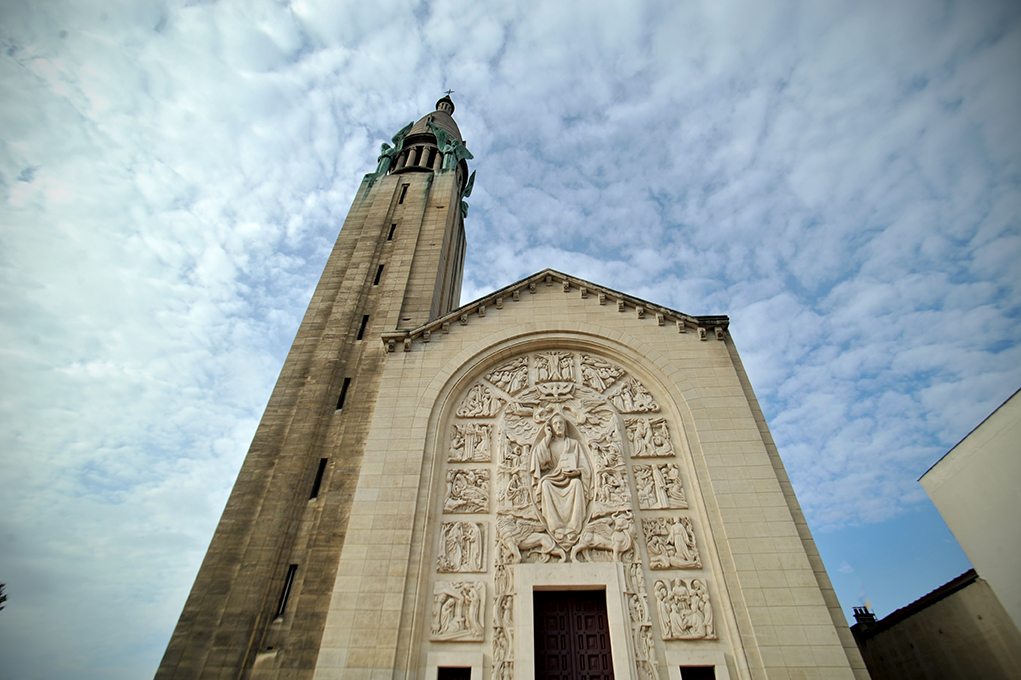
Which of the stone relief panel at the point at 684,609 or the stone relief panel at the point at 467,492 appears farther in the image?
the stone relief panel at the point at 467,492

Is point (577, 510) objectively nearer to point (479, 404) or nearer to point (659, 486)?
point (659, 486)

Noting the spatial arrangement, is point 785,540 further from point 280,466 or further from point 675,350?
point 280,466

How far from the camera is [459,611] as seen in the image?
9.91 metres

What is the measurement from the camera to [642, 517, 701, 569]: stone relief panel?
10.2 meters

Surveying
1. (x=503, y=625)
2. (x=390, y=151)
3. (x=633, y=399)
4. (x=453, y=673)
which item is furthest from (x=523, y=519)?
(x=390, y=151)

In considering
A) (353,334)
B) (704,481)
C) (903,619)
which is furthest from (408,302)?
(903,619)

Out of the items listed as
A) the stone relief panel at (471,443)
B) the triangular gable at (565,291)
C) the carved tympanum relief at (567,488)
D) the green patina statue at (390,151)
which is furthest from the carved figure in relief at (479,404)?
the green patina statue at (390,151)

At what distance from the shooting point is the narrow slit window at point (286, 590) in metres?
11.5

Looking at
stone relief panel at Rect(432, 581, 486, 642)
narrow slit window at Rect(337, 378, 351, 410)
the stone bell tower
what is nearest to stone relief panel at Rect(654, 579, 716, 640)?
stone relief panel at Rect(432, 581, 486, 642)

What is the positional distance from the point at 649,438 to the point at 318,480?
29.3 ft

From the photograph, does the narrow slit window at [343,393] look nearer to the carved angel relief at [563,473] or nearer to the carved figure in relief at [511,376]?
the carved figure in relief at [511,376]

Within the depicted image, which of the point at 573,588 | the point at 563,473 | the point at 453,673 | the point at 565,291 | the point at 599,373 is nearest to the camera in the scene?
the point at 453,673

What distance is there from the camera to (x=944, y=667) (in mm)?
13008

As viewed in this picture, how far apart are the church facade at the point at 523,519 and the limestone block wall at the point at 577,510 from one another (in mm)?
42
